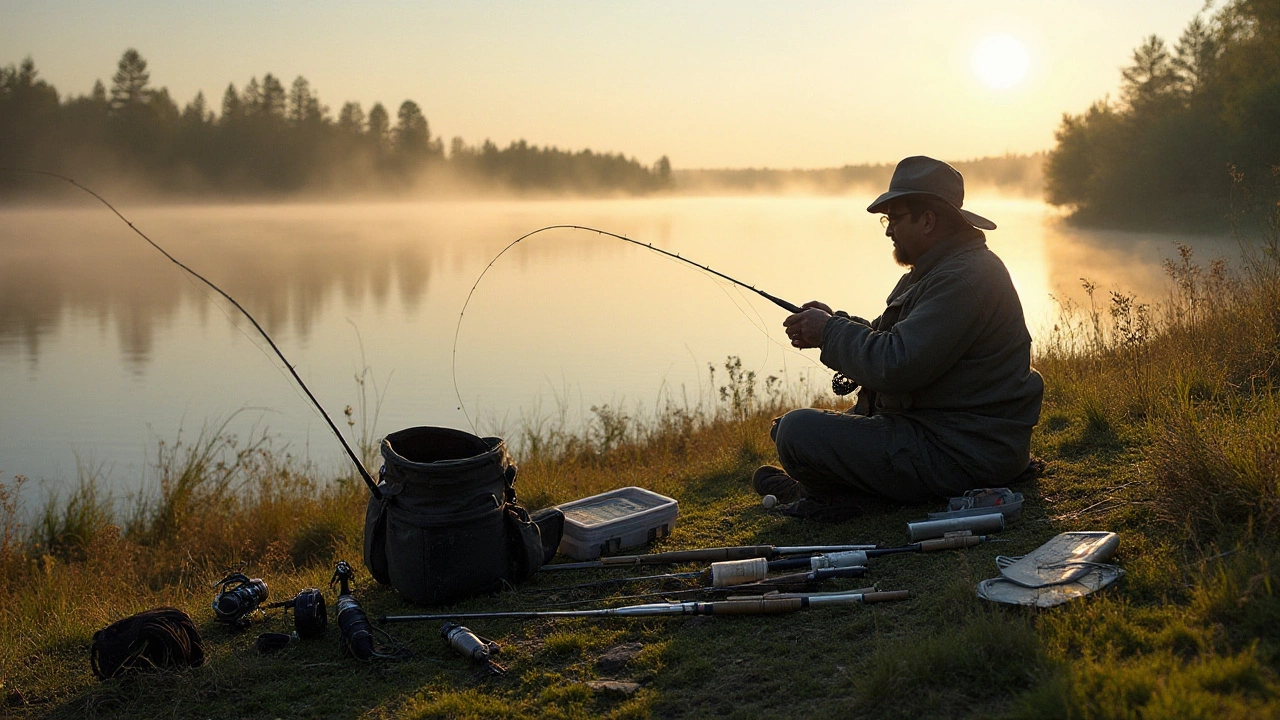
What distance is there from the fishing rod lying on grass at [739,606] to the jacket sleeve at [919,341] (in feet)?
3.20

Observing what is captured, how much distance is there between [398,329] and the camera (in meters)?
16.5

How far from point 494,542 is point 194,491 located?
4.33 meters

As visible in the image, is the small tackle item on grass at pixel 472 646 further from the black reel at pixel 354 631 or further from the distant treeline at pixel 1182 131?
the distant treeline at pixel 1182 131

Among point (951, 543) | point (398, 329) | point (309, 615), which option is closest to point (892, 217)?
point (951, 543)

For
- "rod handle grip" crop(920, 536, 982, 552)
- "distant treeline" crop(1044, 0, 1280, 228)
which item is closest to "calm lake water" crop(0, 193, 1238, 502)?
"distant treeline" crop(1044, 0, 1280, 228)

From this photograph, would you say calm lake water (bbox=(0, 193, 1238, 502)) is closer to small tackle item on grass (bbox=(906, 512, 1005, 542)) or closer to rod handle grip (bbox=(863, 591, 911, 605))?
small tackle item on grass (bbox=(906, 512, 1005, 542))

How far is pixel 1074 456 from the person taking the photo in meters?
4.81

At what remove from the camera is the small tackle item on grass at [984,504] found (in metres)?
3.93

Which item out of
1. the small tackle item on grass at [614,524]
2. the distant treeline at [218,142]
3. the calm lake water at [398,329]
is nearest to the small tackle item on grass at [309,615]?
the small tackle item on grass at [614,524]

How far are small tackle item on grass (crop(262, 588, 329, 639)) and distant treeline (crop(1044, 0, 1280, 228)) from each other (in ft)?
87.2

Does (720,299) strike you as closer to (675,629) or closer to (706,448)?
(706,448)

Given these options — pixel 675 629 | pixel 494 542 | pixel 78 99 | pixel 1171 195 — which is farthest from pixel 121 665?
pixel 78 99

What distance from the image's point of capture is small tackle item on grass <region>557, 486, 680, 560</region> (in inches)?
174

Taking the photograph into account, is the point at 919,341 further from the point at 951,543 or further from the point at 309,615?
the point at 309,615
